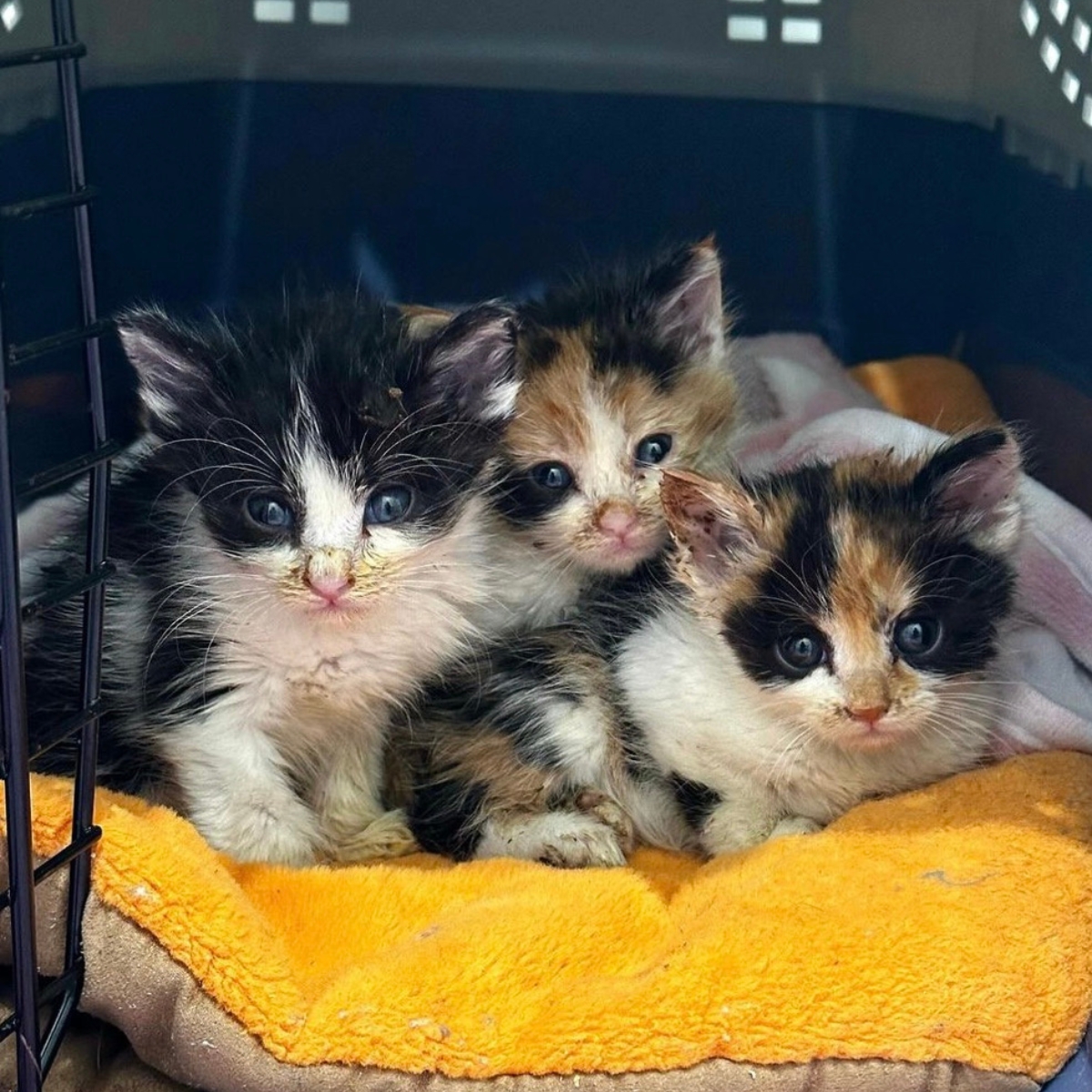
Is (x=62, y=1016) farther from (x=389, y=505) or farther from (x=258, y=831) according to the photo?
(x=389, y=505)

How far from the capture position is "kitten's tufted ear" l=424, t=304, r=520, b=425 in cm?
171

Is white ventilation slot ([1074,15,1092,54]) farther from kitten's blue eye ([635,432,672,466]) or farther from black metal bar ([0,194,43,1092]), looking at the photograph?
black metal bar ([0,194,43,1092])

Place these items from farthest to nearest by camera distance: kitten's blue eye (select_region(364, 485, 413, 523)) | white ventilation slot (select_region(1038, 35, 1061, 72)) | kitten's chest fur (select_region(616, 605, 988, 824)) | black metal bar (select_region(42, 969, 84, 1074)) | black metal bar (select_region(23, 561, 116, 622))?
white ventilation slot (select_region(1038, 35, 1061, 72)) < kitten's chest fur (select_region(616, 605, 988, 824)) < kitten's blue eye (select_region(364, 485, 413, 523)) < black metal bar (select_region(42, 969, 84, 1074)) < black metal bar (select_region(23, 561, 116, 622))

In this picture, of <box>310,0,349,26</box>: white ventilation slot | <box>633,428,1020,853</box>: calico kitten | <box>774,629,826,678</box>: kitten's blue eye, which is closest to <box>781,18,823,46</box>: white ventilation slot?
<box>310,0,349,26</box>: white ventilation slot

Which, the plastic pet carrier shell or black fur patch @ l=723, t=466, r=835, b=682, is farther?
the plastic pet carrier shell

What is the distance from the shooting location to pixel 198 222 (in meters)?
2.68

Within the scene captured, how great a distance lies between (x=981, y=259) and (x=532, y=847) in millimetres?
1500

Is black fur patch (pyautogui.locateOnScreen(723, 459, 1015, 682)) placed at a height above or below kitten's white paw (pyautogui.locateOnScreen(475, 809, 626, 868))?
above

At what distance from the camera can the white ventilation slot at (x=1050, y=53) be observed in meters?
2.16

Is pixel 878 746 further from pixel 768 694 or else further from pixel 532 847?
pixel 532 847

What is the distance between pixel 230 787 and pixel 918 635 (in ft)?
2.78

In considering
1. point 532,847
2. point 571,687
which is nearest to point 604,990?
point 532,847

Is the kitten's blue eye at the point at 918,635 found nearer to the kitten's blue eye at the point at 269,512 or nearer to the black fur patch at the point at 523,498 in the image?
the black fur patch at the point at 523,498

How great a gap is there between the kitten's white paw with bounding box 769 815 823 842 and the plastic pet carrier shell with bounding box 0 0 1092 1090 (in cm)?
80
